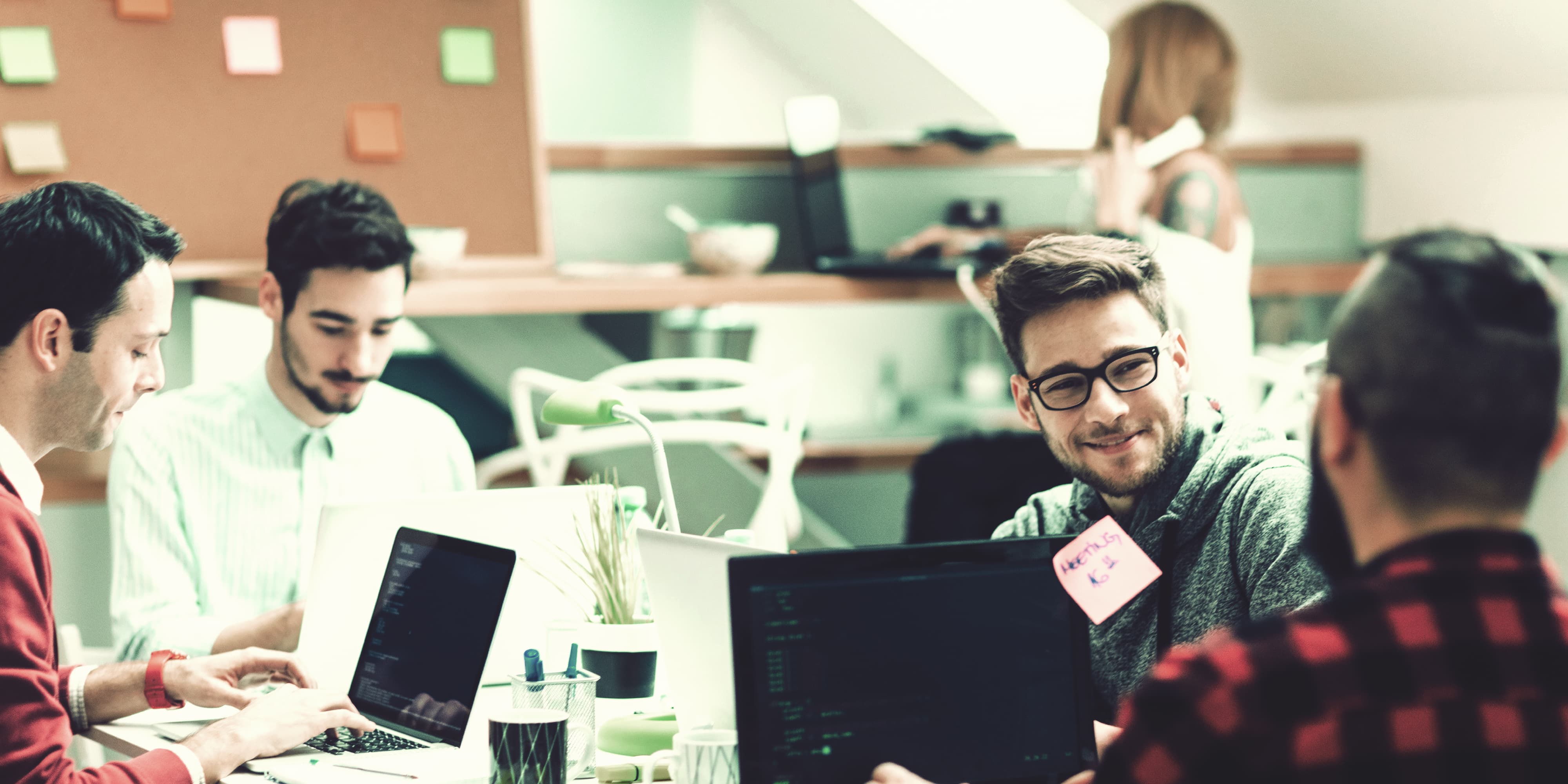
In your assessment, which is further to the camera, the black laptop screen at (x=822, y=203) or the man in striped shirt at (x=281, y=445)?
the black laptop screen at (x=822, y=203)

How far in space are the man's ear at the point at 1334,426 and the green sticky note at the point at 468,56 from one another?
2546 mm

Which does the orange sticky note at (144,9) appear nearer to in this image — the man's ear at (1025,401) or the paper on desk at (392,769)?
the paper on desk at (392,769)

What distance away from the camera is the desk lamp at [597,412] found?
1.57m

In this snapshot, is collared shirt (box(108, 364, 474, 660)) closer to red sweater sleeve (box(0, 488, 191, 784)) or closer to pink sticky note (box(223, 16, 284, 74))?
red sweater sleeve (box(0, 488, 191, 784))

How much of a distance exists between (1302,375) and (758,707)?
2082 mm

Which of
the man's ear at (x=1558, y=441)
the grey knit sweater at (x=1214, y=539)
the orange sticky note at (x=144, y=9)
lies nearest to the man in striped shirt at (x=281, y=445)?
the orange sticky note at (x=144, y=9)

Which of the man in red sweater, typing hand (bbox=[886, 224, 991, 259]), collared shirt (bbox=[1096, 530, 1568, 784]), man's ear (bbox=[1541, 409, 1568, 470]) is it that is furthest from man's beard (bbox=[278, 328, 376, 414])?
man's ear (bbox=[1541, 409, 1568, 470])

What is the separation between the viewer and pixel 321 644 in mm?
1611

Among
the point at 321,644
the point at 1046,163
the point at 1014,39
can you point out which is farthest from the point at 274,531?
the point at 1014,39

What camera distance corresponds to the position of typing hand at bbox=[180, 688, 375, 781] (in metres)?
1.42

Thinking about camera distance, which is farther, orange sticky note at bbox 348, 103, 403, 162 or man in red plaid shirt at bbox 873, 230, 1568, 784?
orange sticky note at bbox 348, 103, 403, 162

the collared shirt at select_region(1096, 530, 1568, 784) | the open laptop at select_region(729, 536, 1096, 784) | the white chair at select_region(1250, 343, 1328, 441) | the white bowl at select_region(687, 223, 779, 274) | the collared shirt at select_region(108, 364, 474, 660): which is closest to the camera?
the collared shirt at select_region(1096, 530, 1568, 784)

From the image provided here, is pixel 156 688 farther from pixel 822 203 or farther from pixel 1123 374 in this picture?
pixel 822 203

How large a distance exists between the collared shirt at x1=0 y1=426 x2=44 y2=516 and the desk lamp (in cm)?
53
